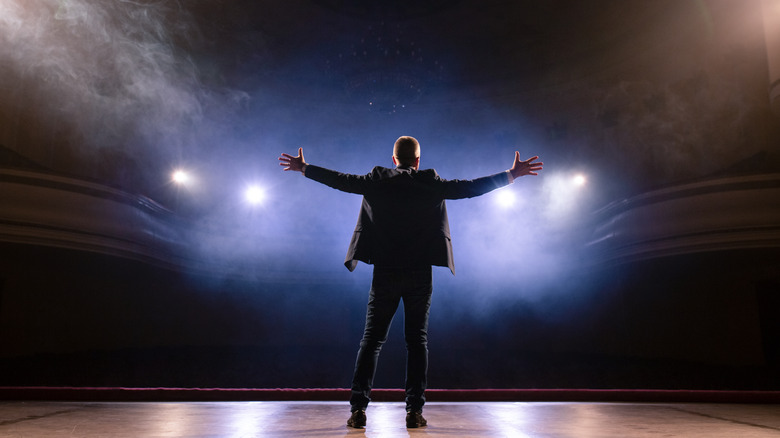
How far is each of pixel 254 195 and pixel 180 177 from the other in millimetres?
1736

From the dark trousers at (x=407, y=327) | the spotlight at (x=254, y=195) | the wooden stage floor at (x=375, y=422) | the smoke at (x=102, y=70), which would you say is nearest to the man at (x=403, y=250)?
the dark trousers at (x=407, y=327)

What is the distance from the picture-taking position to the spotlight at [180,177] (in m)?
10.8

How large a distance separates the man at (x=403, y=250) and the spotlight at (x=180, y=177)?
9442 millimetres

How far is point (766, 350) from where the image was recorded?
29.8 ft

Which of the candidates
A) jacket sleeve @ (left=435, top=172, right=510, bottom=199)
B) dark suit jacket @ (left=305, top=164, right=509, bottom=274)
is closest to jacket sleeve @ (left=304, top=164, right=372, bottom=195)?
dark suit jacket @ (left=305, top=164, right=509, bottom=274)

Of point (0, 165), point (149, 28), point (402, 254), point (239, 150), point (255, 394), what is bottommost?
point (255, 394)

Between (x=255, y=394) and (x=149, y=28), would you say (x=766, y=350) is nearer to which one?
(x=255, y=394)

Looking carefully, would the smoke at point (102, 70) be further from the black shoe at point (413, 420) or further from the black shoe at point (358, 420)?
the black shoe at point (413, 420)

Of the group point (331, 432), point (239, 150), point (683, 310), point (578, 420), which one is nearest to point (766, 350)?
point (683, 310)

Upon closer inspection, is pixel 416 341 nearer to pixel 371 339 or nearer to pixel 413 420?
pixel 371 339

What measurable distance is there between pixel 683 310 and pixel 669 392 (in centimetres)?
687

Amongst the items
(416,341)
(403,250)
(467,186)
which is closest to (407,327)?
(416,341)

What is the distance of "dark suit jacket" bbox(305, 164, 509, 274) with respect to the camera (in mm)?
2383

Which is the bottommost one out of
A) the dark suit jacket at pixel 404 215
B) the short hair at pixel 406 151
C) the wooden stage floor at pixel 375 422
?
the wooden stage floor at pixel 375 422
